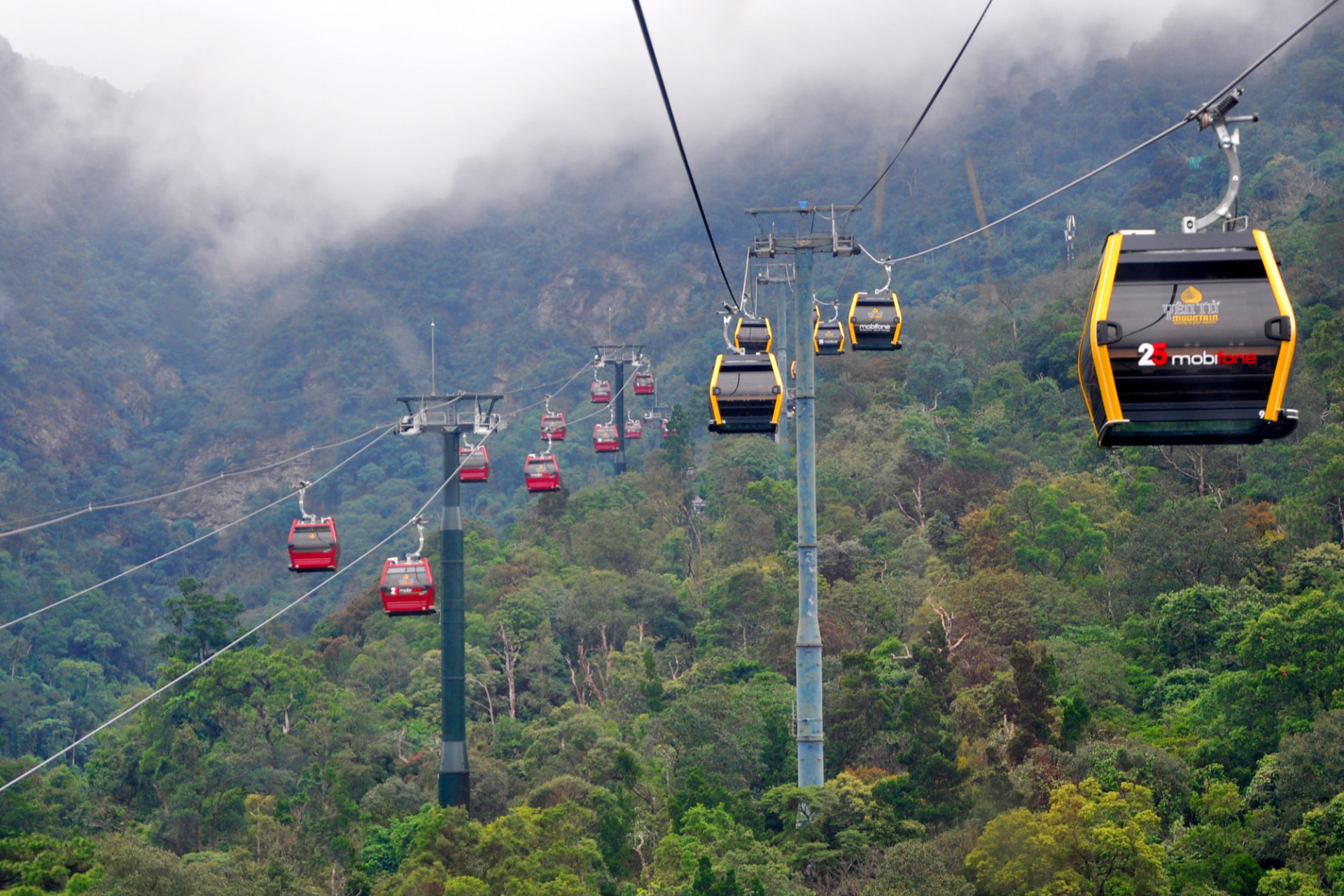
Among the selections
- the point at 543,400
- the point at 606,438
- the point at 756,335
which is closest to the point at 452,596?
the point at 756,335

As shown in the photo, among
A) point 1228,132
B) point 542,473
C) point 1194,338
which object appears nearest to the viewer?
point 1228,132

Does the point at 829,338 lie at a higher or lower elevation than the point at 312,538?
higher

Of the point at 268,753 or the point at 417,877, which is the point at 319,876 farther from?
the point at 268,753

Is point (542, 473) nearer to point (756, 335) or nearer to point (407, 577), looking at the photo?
point (407, 577)

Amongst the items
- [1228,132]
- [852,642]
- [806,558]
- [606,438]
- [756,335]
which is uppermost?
[756,335]

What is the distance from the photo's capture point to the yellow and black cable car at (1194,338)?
358 inches

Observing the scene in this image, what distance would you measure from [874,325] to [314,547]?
11.1 metres

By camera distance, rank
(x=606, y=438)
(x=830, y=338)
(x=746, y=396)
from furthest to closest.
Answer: (x=606, y=438), (x=830, y=338), (x=746, y=396)

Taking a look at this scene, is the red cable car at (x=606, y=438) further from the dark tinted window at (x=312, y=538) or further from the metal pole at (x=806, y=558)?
the metal pole at (x=806, y=558)

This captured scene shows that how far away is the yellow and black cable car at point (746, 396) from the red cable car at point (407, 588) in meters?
10.6

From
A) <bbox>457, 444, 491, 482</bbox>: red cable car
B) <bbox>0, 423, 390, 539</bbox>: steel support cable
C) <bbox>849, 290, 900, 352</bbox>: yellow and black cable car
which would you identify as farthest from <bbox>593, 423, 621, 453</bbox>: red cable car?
<bbox>849, 290, 900, 352</bbox>: yellow and black cable car

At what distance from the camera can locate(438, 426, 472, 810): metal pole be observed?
33.2 meters

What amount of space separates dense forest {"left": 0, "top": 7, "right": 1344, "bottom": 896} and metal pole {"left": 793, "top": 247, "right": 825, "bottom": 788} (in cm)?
104

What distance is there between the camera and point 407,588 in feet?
96.2
